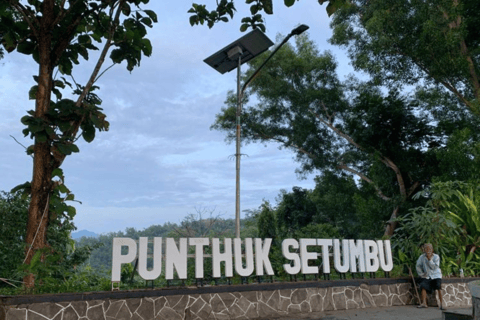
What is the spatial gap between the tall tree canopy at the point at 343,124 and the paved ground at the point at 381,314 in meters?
12.2

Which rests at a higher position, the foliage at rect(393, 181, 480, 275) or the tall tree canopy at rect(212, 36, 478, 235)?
the tall tree canopy at rect(212, 36, 478, 235)

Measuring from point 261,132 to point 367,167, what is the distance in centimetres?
742

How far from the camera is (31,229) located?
9344 mm

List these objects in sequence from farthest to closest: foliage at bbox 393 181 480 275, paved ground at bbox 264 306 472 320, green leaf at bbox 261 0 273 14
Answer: foliage at bbox 393 181 480 275 < paved ground at bbox 264 306 472 320 < green leaf at bbox 261 0 273 14

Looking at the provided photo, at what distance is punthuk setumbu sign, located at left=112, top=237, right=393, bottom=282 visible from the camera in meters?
9.28

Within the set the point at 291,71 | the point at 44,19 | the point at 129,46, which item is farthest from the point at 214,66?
the point at 291,71

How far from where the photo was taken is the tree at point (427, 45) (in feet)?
71.1

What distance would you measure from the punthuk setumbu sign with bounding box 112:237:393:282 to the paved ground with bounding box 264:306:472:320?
3.64 feet

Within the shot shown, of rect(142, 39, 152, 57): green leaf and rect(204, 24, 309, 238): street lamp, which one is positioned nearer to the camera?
rect(142, 39, 152, 57): green leaf

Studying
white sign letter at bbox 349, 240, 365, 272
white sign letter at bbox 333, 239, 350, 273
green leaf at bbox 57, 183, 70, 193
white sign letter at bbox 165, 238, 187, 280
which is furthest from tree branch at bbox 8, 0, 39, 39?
white sign letter at bbox 349, 240, 365, 272

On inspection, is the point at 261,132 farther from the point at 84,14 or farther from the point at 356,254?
the point at 84,14

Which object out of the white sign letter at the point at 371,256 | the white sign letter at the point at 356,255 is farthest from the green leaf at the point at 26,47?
the white sign letter at the point at 371,256

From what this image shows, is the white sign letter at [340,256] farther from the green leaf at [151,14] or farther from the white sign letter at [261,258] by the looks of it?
the green leaf at [151,14]

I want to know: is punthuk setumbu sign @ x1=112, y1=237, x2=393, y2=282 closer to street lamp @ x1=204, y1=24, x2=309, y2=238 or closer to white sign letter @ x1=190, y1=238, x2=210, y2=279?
white sign letter @ x1=190, y1=238, x2=210, y2=279
